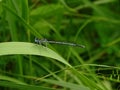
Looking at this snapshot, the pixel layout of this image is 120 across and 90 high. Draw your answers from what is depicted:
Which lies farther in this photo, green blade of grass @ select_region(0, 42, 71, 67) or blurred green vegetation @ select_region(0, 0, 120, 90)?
blurred green vegetation @ select_region(0, 0, 120, 90)

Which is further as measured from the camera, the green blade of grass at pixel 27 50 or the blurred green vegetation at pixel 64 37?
the blurred green vegetation at pixel 64 37

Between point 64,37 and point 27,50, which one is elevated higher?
point 64,37

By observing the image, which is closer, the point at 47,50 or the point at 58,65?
the point at 47,50

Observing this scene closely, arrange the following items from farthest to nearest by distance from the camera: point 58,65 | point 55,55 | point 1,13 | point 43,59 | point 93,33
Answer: point 93,33 < point 43,59 < point 58,65 < point 1,13 < point 55,55

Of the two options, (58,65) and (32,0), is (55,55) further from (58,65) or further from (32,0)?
(32,0)

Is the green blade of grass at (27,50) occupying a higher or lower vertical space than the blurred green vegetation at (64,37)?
lower

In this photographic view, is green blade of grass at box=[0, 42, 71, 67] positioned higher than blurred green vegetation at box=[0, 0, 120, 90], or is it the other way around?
blurred green vegetation at box=[0, 0, 120, 90]

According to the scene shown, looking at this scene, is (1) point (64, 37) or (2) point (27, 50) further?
(1) point (64, 37)

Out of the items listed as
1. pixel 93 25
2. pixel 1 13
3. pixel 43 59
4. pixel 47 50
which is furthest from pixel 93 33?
pixel 47 50
